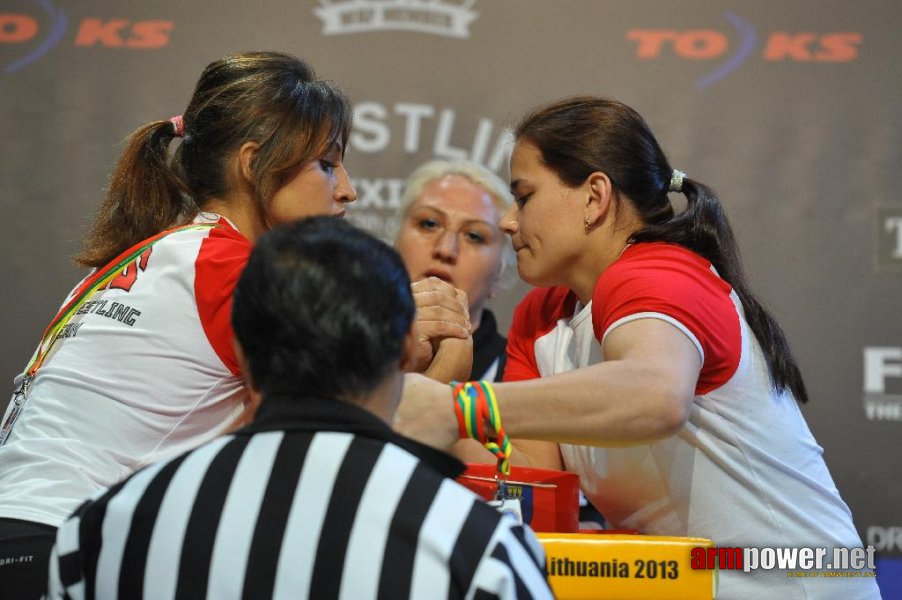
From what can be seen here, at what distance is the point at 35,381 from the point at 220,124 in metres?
0.54

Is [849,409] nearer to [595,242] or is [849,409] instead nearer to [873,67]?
[873,67]

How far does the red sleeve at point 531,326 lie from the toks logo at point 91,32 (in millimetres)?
1636

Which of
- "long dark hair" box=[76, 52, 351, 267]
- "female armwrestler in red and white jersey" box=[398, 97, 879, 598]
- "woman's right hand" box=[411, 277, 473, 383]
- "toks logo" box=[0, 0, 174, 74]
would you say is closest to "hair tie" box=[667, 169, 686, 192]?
"female armwrestler in red and white jersey" box=[398, 97, 879, 598]

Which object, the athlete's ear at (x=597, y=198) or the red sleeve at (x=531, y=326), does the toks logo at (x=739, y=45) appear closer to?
the red sleeve at (x=531, y=326)

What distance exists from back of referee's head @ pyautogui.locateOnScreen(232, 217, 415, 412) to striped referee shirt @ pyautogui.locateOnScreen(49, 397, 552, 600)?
0.03 metres

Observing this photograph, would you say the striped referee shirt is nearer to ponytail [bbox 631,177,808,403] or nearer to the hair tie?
ponytail [bbox 631,177,808,403]

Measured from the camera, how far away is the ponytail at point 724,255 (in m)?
1.76

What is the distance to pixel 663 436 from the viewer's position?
141 cm

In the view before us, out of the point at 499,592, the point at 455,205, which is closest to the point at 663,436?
the point at 499,592

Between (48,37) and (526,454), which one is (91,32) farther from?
(526,454)

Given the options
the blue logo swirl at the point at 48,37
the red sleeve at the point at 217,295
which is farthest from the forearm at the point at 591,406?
the blue logo swirl at the point at 48,37

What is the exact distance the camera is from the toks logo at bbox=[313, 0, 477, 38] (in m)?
3.16

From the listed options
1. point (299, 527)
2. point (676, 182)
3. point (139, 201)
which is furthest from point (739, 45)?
point (299, 527)

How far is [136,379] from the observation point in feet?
4.88
